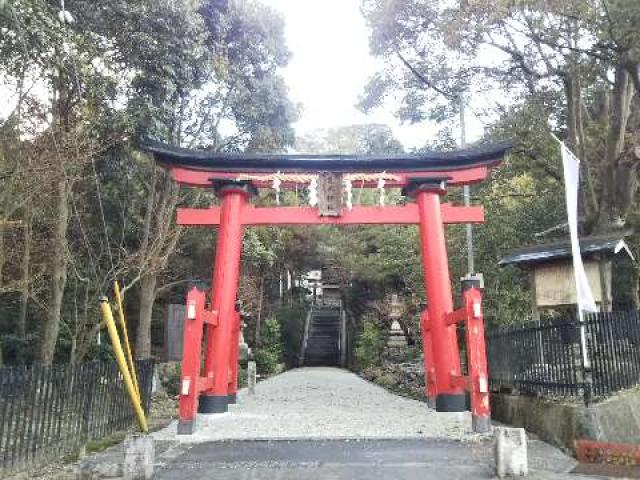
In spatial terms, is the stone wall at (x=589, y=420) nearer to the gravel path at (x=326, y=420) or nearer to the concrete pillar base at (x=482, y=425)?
the concrete pillar base at (x=482, y=425)

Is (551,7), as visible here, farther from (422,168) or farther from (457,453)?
(457,453)

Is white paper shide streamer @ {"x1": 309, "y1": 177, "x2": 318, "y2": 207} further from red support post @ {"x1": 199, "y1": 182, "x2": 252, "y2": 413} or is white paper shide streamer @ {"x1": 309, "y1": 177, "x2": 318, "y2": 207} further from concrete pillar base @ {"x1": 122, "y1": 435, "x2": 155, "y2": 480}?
concrete pillar base @ {"x1": 122, "y1": 435, "x2": 155, "y2": 480}

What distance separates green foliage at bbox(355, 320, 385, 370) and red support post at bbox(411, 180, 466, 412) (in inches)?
488

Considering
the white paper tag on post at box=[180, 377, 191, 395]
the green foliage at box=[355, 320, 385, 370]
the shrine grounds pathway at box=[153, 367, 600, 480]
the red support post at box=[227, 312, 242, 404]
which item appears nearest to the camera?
the shrine grounds pathway at box=[153, 367, 600, 480]

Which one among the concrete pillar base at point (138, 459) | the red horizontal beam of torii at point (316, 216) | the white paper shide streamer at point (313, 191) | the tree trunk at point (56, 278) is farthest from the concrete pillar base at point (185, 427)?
the white paper shide streamer at point (313, 191)

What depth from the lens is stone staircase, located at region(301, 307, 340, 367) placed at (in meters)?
31.6

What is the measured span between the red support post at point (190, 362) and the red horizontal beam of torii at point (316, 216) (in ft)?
7.91

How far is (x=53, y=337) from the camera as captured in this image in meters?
11.4

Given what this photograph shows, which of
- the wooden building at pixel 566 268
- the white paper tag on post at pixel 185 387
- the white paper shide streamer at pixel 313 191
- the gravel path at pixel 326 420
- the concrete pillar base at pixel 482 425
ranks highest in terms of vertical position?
the white paper shide streamer at pixel 313 191

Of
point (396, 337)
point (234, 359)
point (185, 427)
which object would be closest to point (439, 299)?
point (234, 359)

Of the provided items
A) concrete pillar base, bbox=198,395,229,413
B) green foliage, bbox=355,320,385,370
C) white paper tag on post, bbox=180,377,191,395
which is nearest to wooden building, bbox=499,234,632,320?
concrete pillar base, bbox=198,395,229,413

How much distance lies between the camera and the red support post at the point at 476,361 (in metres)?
8.43

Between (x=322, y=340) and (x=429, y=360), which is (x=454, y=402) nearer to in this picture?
(x=429, y=360)

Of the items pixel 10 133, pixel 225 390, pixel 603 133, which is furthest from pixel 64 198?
pixel 603 133
